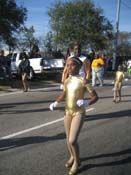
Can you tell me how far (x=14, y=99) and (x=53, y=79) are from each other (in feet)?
33.7

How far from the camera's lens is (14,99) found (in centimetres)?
1652

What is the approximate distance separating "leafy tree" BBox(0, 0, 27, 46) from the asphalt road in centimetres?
1251

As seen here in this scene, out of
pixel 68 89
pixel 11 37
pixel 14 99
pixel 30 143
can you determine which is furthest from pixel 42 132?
pixel 11 37

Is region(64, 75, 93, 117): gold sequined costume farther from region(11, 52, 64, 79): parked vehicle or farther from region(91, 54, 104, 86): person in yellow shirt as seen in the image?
region(11, 52, 64, 79): parked vehicle

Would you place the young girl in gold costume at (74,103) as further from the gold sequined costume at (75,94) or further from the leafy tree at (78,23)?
the leafy tree at (78,23)

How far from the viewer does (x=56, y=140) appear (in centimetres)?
914

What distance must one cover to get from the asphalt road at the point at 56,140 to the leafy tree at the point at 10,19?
41.0ft

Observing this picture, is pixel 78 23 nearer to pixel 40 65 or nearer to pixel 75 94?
pixel 40 65

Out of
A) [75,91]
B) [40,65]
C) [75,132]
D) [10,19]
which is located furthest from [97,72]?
[75,132]

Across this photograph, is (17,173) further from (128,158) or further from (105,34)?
(105,34)

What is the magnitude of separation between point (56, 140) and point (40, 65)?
18.0 metres

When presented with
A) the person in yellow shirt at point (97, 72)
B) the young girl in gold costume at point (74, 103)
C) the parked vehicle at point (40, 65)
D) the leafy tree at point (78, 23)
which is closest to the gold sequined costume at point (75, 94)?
the young girl in gold costume at point (74, 103)

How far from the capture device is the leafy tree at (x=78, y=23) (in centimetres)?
4072

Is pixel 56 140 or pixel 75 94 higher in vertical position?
pixel 75 94
